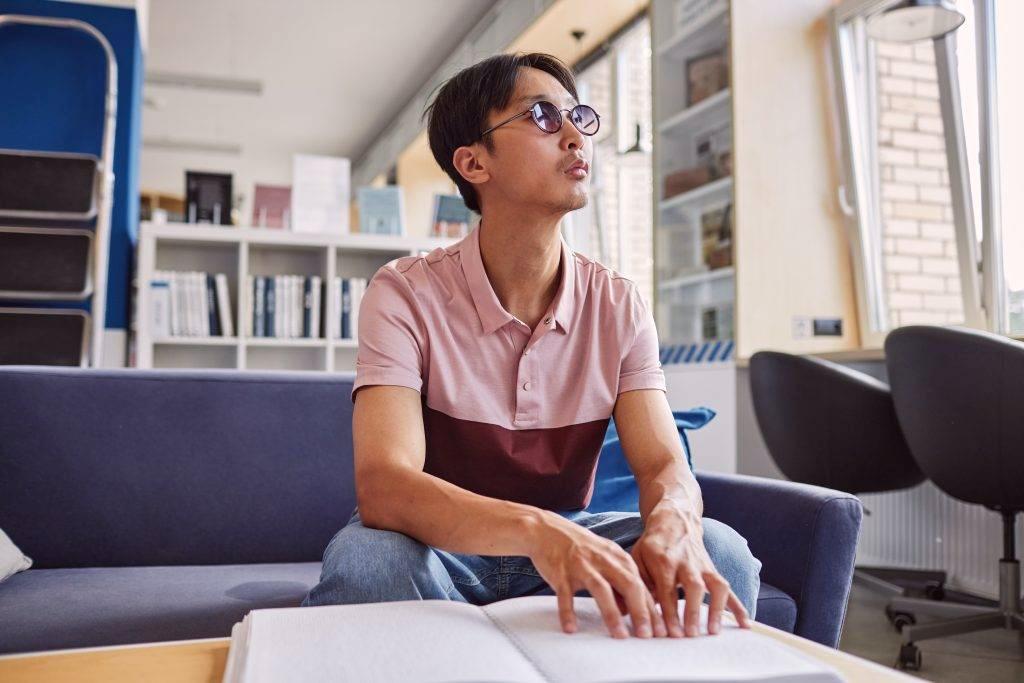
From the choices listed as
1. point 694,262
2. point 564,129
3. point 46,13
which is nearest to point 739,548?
point 564,129

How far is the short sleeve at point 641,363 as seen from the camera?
142 cm

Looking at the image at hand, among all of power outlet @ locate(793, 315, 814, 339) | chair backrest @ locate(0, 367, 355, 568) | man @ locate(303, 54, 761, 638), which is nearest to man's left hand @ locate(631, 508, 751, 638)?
man @ locate(303, 54, 761, 638)

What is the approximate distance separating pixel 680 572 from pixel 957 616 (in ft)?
6.79

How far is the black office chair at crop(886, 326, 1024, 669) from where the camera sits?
237 centimetres

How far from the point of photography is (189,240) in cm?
386

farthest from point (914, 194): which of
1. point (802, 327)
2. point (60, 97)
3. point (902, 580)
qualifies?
point (60, 97)

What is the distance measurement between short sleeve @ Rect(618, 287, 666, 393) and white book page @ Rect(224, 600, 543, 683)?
641 mm

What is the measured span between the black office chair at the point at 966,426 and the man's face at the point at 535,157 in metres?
1.47

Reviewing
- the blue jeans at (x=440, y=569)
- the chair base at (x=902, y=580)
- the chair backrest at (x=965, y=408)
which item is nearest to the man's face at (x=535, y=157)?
the blue jeans at (x=440, y=569)

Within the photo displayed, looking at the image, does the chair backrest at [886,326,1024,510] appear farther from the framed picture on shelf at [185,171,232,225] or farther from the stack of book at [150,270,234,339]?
the framed picture on shelf at [185,171,232,225]

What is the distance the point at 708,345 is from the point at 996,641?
2.17 metres

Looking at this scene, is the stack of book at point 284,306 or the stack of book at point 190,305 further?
the stack of book at point 284,306

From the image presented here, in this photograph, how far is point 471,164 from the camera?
157 cm

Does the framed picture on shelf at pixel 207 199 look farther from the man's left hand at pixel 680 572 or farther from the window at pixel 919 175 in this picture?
the man's left hand at pixel 680 572
